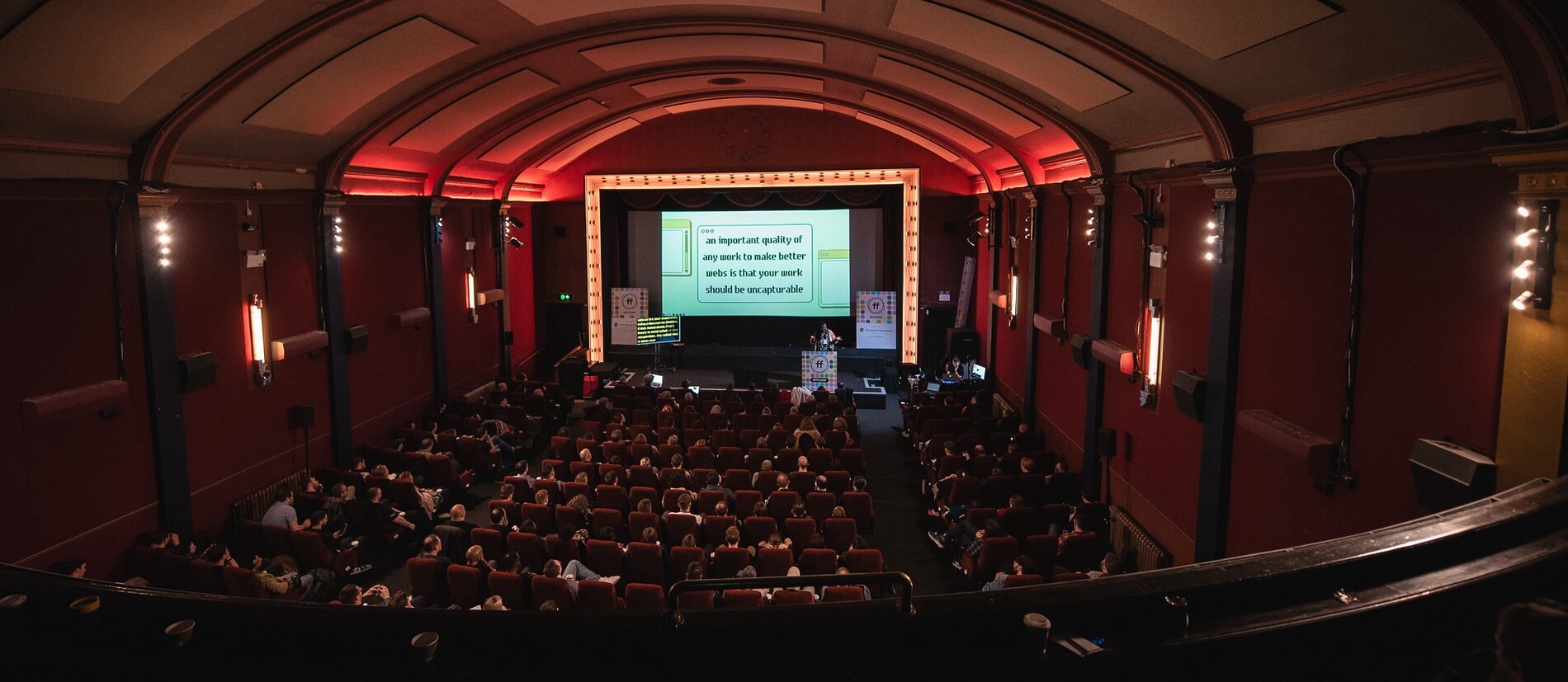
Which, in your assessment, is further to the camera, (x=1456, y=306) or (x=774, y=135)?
(x=774, y=135)

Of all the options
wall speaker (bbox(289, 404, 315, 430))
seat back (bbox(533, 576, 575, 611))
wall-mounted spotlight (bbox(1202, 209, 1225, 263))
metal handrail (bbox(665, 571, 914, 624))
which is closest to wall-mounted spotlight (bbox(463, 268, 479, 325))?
wall speaker (bbox(289, 404, 315, 430))

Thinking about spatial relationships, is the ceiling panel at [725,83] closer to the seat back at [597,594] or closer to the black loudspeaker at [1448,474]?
the seat back at [597,594]

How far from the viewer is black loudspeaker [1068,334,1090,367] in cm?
1043

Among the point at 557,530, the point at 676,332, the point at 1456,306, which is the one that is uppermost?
the point at 1456,306

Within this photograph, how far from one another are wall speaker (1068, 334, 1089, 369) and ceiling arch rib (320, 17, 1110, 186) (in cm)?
218

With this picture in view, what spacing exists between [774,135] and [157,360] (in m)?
12.8

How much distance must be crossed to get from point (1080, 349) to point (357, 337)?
10.1 m

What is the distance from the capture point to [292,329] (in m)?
10.6

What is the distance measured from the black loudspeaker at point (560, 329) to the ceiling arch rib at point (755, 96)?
3.78 m

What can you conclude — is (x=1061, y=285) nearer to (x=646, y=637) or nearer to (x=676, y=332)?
(x=676, y=332)

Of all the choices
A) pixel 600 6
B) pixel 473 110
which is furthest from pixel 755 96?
pixel 600 6

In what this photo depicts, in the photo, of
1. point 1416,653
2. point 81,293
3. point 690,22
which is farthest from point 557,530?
point 1416,653

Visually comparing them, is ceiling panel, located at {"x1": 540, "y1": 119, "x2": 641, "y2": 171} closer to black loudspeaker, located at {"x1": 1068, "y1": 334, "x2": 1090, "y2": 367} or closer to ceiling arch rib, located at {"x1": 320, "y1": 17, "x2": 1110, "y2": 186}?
ceiling arch rib, located at {"x1": 320, "y1": 17, "x2": 1110, "y2": 186}

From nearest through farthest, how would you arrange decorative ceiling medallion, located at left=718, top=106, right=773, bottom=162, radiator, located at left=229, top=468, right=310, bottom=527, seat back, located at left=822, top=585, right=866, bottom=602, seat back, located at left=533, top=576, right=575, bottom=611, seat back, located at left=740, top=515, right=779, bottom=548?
seat back, located at left=822, top=585, right=866, bottom=602, seat back, located at left=533, top=576, right=575, bottom=611, seat back, located at left=740, top=515, right=779, bottom=548, radiator, located at left=229, top=468, right=310, bottom=527, decorative ceiling medallion, located at left=718, top=106, right=773, bottom=162
